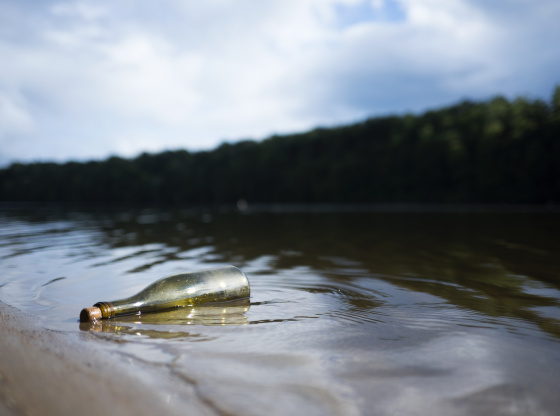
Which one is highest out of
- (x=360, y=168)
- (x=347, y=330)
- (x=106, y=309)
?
(x=360, y=168)

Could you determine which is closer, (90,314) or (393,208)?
(90,314)

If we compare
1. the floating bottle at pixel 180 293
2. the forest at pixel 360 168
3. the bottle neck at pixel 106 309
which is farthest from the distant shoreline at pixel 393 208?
the bottle neck at pixel 106 309

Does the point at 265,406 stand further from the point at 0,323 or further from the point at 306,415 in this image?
the point at 0,323

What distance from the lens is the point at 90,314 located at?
10.5 ft

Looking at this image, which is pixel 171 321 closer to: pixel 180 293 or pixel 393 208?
pixel 180 293

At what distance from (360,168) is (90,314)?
54138mm

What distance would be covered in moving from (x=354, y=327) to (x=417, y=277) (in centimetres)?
225

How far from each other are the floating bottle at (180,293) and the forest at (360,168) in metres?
39.9

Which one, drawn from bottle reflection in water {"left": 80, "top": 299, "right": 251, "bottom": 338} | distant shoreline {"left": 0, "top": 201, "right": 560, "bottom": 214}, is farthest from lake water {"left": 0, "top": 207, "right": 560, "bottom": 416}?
distant shoreline {"left": 0, "top": 201, "right": 560, "bottom": 214}

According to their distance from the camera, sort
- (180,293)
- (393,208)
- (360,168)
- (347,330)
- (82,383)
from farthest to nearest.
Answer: (360,168) < (393,208) < (180,293) < (347,330) < (82,383)

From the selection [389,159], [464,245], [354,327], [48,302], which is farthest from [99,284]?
[389,159]

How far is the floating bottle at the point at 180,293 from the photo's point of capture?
10.9 feet

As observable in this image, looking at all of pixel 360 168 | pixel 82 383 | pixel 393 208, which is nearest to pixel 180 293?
pixel 82 383

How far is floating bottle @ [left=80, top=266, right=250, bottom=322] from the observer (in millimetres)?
3311
